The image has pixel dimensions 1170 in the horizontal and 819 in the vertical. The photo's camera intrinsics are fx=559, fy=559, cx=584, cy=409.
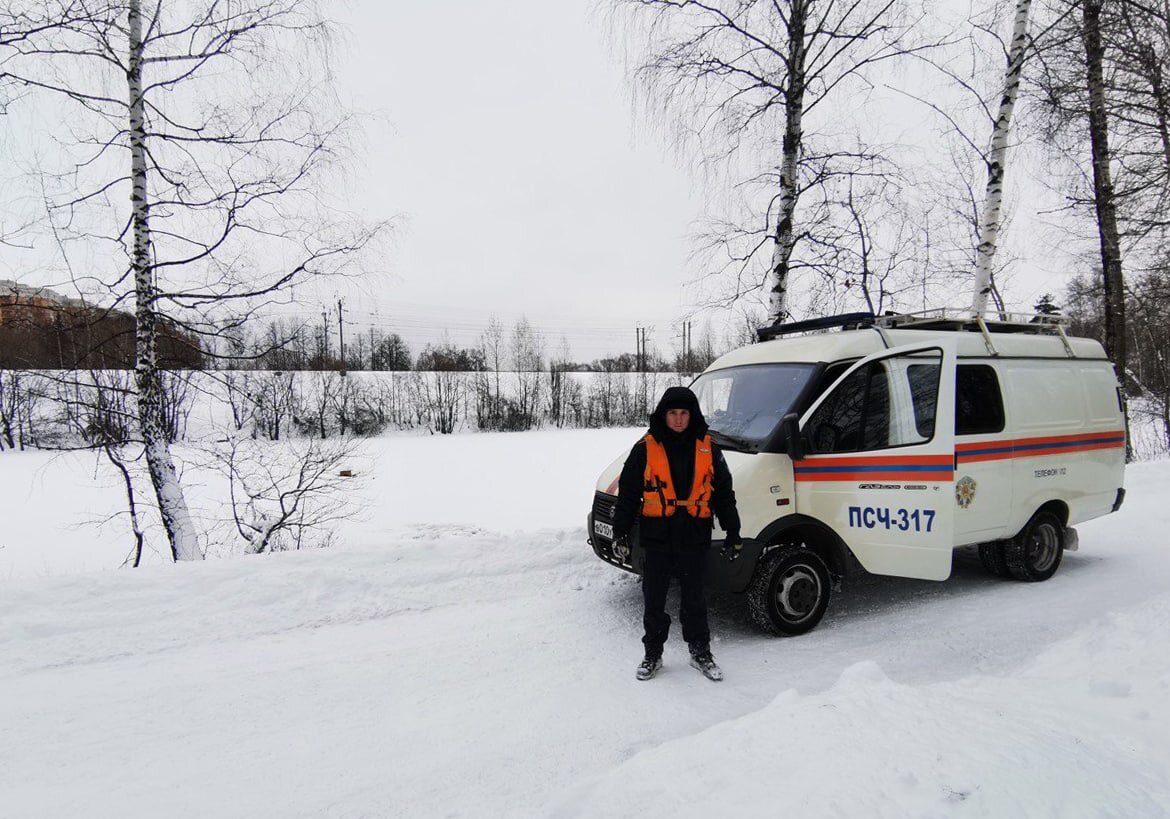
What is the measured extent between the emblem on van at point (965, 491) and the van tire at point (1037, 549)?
1.05 metres

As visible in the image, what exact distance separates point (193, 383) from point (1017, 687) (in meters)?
9.68

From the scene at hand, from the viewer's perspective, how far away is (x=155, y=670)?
398 cm

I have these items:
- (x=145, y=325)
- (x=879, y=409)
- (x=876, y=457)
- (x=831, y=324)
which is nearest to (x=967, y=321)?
(x=831, y=324)

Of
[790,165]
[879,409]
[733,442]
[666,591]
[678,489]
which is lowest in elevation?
[666,591]

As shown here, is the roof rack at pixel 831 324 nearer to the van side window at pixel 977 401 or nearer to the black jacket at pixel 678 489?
the van side window at pixel 977 401

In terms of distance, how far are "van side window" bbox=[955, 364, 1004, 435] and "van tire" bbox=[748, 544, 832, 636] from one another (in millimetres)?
1942

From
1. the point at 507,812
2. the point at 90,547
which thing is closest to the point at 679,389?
the point at 507,812

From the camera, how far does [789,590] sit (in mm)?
4520

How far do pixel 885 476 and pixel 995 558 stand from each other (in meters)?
2.32

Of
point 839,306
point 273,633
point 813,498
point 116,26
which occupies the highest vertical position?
point 116,26

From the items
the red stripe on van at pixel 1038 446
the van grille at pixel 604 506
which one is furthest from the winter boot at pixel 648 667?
the red stripe on van at pixel 1038 446

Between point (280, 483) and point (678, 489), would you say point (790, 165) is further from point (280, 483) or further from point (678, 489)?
point (280, 483)

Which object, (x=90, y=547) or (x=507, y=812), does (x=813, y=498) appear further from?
(x=90, y=547)

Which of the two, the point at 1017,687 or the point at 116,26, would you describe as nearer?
the point at 1017,687
